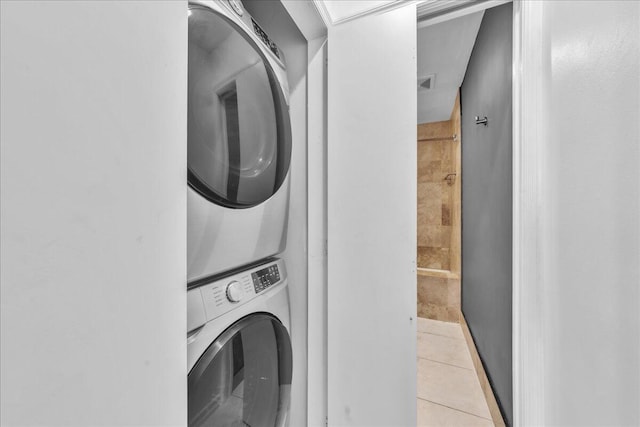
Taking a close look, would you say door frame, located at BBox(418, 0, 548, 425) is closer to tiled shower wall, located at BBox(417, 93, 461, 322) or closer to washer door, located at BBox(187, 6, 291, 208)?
washer door, located at BBox(187, 6, 291, 208)

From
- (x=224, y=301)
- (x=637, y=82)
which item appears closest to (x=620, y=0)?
(x=637, y=82)

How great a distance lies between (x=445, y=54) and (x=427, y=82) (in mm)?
343

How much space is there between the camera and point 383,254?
0.91 meters

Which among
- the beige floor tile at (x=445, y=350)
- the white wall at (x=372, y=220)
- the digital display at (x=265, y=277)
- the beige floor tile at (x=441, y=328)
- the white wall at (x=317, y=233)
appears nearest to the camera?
the digital display at (x=265, y=277)

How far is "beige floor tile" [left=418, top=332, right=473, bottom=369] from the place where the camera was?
177cm

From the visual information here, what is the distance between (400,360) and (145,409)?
2.88ft

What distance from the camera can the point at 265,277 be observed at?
2.65 ft

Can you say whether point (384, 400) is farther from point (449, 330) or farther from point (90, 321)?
point (449, 330)

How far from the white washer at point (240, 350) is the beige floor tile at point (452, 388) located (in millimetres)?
1049

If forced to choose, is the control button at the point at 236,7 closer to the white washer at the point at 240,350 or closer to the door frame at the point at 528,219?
the white washer at the point at 240,350

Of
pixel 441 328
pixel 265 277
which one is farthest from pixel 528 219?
pixel 441 328

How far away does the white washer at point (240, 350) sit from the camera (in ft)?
1.81

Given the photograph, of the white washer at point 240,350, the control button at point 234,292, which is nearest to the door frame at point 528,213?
the white washer at point 240,350

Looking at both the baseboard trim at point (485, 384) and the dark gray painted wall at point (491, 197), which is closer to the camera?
the dark gray painted wall at point (491, 197)
